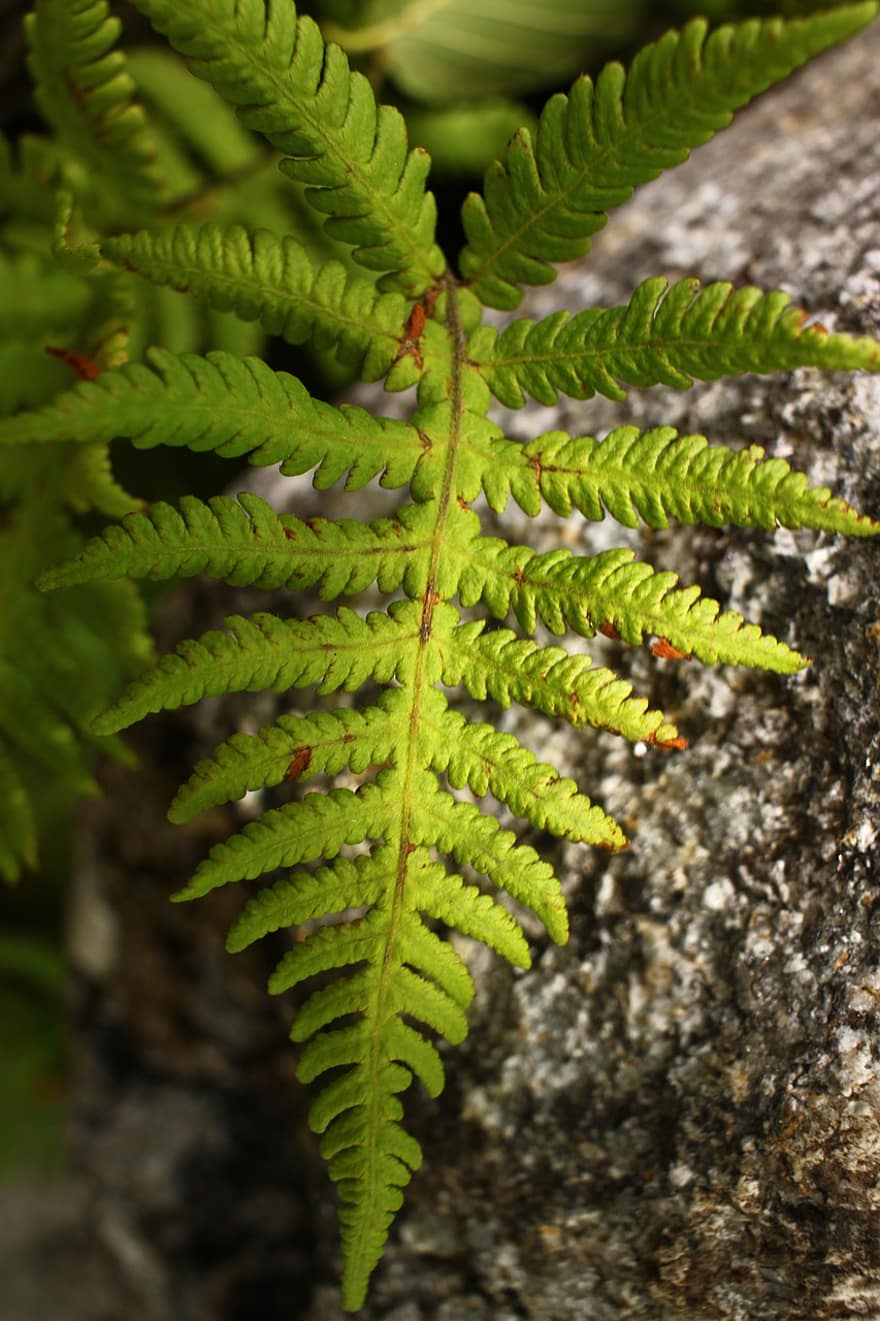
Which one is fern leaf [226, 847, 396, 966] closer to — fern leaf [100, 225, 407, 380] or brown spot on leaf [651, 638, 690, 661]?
brown spot on leaf [651, 638, 690, 661]

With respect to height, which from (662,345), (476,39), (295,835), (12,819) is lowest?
(295,835)

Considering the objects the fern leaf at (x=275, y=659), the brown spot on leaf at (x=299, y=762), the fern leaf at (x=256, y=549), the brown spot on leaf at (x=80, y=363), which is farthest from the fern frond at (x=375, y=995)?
the brown spot on leaf at (x=80, y=363)

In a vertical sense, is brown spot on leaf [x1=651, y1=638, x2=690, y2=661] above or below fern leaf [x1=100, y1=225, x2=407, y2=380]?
below

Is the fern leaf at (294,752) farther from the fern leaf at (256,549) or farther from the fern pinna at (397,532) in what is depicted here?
the fern leaf at (256,549)

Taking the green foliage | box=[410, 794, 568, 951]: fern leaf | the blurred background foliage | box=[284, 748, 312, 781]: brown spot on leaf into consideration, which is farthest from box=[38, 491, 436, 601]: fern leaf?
the green foliage

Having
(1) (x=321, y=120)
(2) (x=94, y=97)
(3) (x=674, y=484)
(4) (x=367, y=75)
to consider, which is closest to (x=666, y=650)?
(3) (x=674, y=484)

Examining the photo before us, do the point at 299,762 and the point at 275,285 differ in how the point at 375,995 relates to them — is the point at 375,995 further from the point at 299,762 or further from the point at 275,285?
the point at 275,285
